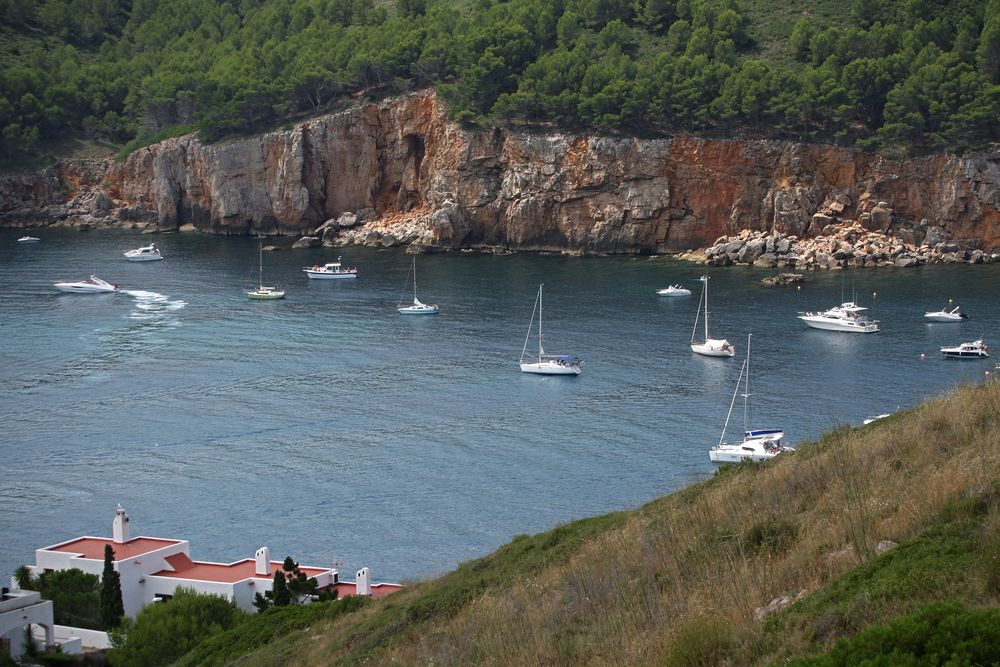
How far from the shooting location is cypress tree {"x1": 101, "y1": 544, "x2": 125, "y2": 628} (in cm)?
2803

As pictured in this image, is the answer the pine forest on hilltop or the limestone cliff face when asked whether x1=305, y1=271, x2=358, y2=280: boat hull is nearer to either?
the limestone cliff face

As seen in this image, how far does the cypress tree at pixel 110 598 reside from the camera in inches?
1104

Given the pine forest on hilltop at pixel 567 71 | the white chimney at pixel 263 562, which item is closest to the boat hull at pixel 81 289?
the pine forest on hilltop at pixel 567 71

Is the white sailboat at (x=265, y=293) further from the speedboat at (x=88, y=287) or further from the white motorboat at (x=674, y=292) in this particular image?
the white motorboat at (x=674, y=292)

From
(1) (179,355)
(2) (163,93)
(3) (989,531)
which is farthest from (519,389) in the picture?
(2) (163,93)

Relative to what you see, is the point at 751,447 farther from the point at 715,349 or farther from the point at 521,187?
the point at 521,187

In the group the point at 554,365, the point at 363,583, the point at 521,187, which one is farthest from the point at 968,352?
the point at 521,187

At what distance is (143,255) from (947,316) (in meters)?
59.5

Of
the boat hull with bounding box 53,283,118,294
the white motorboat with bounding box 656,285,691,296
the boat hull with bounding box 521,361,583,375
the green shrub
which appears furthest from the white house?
the boat hull with bounding box 53,283,118,294

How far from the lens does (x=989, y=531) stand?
12.2 metres

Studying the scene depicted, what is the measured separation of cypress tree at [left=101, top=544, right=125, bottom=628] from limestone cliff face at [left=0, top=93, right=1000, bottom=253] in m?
68.5

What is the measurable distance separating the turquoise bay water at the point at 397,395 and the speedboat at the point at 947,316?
82 cm

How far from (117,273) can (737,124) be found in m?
48.3

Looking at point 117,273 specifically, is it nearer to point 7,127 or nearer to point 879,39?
point 7,127
